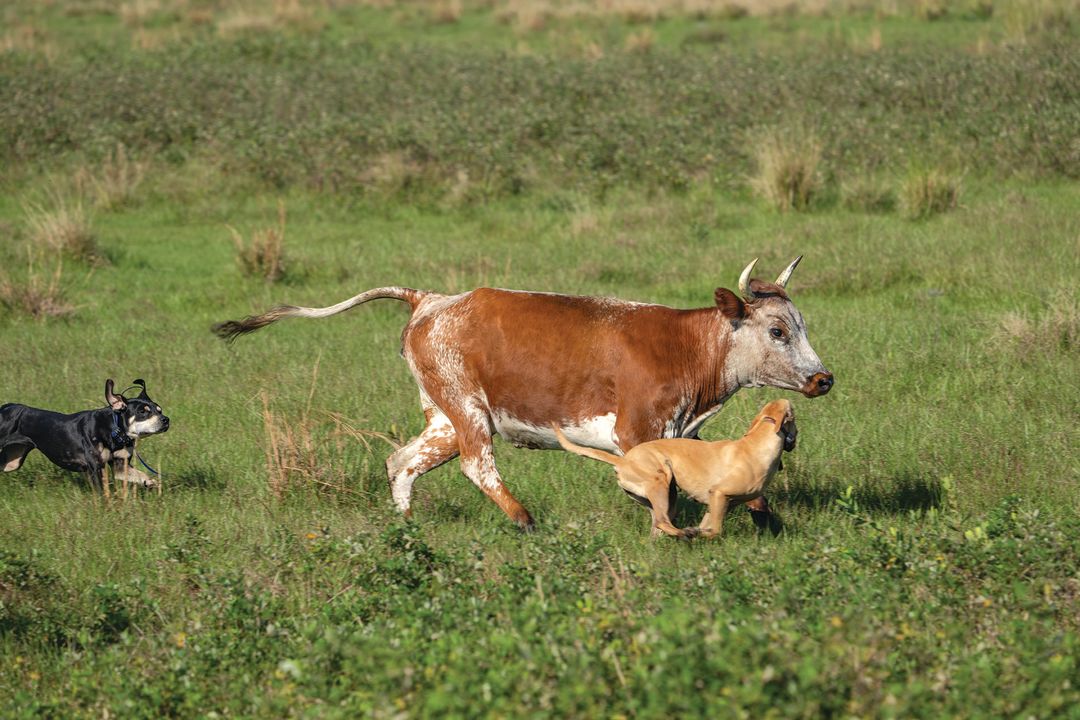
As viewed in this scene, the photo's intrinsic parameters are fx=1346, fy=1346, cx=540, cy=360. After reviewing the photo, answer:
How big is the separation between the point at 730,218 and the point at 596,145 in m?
3.43

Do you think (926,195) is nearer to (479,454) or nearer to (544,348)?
(544,348)

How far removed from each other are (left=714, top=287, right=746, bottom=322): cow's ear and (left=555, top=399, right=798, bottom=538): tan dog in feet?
2.46

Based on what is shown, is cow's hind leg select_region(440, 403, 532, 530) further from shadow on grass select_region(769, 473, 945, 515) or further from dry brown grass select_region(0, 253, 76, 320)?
dry brown grass select_region(0, 253, 76, 320)

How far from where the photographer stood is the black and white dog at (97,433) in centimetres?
875

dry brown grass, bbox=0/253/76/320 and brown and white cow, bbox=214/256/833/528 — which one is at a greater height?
brown and white cow, bbox=214/256/833/528

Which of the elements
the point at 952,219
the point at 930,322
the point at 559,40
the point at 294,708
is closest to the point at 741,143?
the point at 952,219

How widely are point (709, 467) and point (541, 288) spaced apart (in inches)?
277

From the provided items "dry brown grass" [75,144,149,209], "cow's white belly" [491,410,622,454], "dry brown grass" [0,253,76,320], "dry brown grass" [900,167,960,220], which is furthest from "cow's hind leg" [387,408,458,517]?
"dry brown grass" [75,144,149,209]

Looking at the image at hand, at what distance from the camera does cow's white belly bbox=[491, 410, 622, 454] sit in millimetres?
7828

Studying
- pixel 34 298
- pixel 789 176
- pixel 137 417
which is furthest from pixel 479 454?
pixel 789 176

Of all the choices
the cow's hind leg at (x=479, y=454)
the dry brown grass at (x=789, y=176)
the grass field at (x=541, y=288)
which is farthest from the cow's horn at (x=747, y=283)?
the dry brown grass at (x=789, y=176)

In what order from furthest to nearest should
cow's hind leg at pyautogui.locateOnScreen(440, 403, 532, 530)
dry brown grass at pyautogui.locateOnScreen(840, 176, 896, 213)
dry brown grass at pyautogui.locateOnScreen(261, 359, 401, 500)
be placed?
1. dry brown grass at pyautogui.locateOnScreen(840, 176, 896, 213)
2. dry brown grass at pyautogui.locateOnScreen(261, 359, 401, 500)
3. cow's hind leg at pyautogui.locateOnScreen(440, 403, 532, 530)

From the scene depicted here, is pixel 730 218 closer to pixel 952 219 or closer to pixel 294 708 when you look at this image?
pixel 952 219

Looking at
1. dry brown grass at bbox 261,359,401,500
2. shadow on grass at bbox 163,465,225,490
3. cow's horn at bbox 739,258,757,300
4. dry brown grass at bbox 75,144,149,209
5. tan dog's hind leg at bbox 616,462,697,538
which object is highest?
cow's horn at bbox 739,258,757,300
